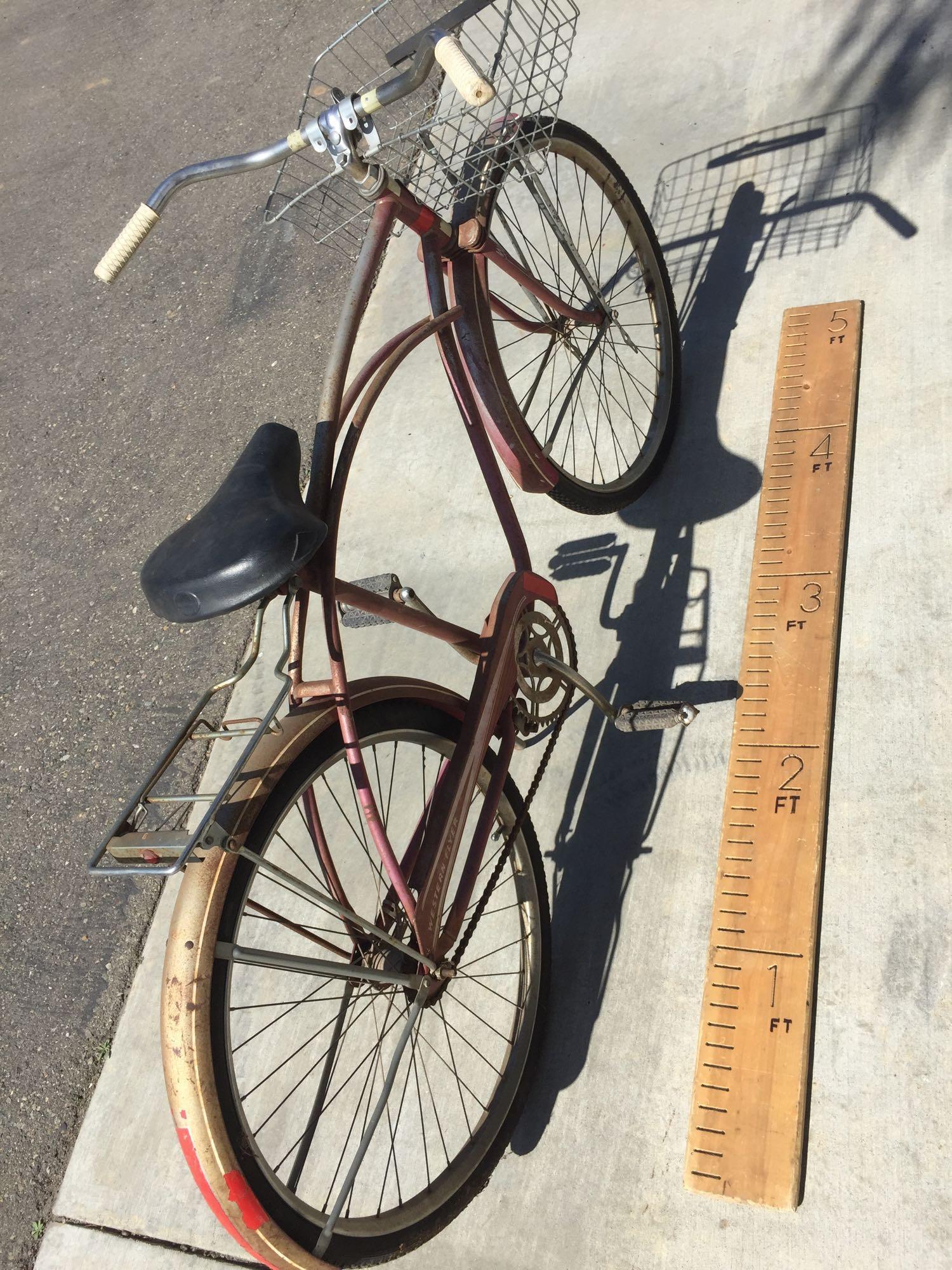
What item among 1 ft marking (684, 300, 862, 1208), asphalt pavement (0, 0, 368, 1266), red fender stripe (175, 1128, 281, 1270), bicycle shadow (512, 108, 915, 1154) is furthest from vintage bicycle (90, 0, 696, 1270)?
asphalt pavement (0, 0, 368, 1266)

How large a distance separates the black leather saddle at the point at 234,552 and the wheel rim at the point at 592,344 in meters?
1.10

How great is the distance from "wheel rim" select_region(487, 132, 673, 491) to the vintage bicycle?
0.01 meters

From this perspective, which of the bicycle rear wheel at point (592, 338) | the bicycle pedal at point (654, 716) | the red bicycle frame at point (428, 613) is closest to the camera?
the red bicycle frame at point (428, 613)

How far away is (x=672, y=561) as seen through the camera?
305 cm

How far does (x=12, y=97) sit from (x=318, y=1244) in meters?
7.05

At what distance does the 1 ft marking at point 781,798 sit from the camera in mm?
2154

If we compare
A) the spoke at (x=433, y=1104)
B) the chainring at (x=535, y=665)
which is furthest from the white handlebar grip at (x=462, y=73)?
the spoke at (x=433, y=1104)

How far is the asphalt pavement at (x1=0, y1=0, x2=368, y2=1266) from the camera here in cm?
308

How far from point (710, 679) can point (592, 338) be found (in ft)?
4.56

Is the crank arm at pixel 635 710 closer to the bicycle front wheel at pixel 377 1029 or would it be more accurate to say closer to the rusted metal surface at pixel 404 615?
the rusted metal surface at pixel 404 615

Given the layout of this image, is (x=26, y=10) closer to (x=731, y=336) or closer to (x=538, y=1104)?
(x=731, y=336)

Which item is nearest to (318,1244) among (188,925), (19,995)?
(188,925)

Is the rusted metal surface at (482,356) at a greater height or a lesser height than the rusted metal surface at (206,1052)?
greater

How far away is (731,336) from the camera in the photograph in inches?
135
